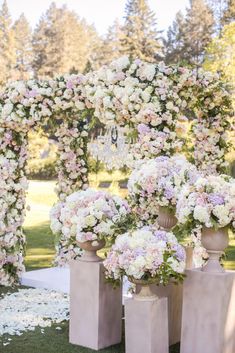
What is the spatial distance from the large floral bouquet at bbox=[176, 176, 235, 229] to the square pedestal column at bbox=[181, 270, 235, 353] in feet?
1.42

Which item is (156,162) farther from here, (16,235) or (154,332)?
(16,235)

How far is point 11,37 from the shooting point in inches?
1679

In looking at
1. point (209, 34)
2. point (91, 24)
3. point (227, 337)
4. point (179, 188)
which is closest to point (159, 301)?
point (227, 337)

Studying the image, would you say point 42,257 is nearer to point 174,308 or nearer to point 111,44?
point 174,308

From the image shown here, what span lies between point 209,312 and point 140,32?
34.7 meters

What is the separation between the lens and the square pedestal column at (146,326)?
4.72m

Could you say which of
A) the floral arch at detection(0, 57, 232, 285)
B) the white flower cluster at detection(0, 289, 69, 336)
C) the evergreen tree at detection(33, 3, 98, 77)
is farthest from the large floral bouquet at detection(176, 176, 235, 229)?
the evergreen tree at detection(33, 3, 98, 77)

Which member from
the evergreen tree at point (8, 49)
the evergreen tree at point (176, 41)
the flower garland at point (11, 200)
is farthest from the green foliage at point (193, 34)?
the flower garland at point (11, 200)

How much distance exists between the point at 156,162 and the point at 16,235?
3160 mm

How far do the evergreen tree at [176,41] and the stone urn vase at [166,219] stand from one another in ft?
112

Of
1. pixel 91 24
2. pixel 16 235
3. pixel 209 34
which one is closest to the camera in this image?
pixel 16 235

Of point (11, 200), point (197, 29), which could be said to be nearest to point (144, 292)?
point (11, 200)

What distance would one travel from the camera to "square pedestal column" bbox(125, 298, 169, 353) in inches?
186

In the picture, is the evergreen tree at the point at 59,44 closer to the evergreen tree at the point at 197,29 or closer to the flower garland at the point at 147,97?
the evergreen tree at the point at 197,29
